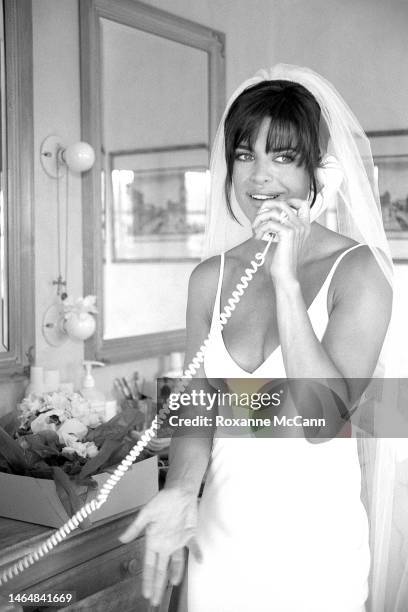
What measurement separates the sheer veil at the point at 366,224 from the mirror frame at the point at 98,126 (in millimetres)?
750

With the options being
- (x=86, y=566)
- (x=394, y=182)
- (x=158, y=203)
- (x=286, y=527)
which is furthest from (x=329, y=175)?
(x=394, y=182)

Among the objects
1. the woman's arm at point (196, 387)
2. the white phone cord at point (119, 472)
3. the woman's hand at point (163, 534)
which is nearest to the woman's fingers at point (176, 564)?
the woman's hand at point (163, 534)

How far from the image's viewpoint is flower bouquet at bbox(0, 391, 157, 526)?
1544 millimetres

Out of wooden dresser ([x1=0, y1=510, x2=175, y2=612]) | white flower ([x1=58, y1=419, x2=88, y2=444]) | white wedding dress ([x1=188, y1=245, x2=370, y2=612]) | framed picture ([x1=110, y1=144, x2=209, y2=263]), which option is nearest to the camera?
white wedding dress ([x1=188, y1=245, x2=370, y2=612])

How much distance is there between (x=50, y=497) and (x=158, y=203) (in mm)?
1212

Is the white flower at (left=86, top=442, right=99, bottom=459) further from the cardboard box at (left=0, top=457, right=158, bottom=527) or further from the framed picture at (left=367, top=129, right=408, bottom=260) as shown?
the framed picture at (left=367, top=129, right=408, bottom=260)

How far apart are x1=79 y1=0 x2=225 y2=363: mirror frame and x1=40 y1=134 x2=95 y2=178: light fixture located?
3.7 inches

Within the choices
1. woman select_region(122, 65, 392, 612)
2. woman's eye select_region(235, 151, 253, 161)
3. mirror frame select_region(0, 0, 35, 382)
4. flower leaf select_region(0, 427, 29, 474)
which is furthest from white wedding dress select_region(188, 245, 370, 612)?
mirror frame select_region(0, 0, 35, 382)

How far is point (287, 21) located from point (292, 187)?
1999mm

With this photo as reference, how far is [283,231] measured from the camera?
3.38 ft

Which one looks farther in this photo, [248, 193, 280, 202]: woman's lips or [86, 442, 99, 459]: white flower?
[86, 442, 99, 459]: white flower

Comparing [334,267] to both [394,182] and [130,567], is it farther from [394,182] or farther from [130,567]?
[394,182]

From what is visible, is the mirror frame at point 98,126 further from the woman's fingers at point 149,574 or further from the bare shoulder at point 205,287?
the woman's fingers at point 149,574

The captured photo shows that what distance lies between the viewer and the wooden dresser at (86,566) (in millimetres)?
1443
